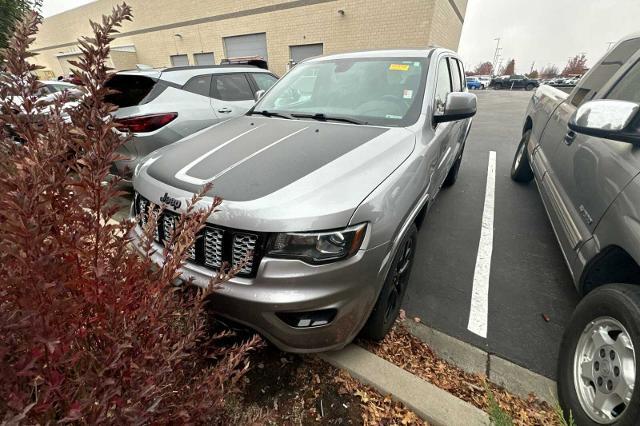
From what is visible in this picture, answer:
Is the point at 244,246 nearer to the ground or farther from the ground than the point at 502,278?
farther from the ground

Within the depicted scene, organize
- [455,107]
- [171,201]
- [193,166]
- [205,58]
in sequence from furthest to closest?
[205,58] → [455,107] → [193,166] → [171,201]

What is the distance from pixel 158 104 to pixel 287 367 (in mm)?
3288

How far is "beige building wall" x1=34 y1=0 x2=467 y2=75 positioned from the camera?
1498 cm

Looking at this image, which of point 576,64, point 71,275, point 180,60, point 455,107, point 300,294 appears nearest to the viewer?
point 71,275

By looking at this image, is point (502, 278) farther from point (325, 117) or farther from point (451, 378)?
point (325, 117)

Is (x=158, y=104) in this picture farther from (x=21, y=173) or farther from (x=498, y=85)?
(x=498, y=85)

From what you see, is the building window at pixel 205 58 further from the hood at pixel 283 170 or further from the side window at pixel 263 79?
the hood at pixel 283 170

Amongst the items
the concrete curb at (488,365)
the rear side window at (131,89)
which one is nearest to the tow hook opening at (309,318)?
the concrete curb at (488,365)

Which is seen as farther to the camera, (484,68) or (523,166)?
(484,68)

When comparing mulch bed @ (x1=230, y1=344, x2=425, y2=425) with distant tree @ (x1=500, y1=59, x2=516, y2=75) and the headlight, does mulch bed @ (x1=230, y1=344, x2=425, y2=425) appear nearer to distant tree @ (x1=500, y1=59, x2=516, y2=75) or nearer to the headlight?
the headlight

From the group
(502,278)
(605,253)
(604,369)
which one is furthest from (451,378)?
(502,278)

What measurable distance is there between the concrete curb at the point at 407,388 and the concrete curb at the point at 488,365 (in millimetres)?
360

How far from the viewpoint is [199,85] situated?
4.27 meters

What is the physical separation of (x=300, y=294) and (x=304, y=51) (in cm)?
1936
